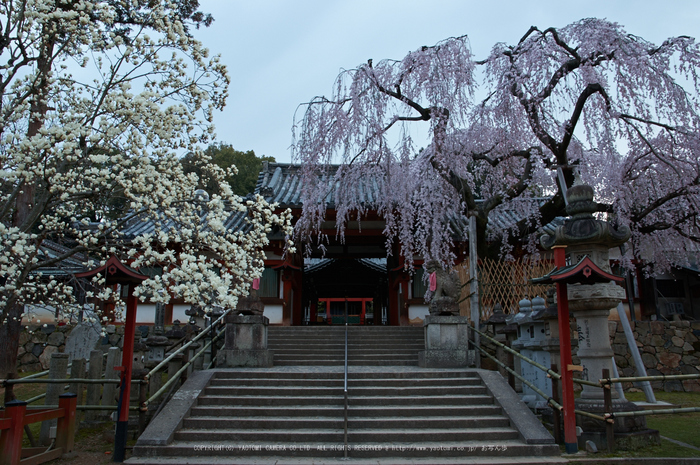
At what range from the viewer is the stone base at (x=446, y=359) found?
29.7 feet

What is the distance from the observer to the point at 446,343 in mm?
9172

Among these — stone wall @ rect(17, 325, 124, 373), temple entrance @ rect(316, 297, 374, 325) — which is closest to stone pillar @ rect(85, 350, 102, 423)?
stone wall @ rect(17, 325, 124, 373)

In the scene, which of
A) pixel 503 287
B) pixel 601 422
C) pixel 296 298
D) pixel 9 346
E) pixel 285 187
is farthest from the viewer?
pixel 285 187

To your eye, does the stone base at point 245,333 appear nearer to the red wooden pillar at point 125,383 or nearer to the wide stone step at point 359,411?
the wide stone step at point 359,411

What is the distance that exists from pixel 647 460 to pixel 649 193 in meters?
6.82

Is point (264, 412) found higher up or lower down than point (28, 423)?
lower down

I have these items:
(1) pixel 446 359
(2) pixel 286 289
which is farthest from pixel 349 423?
(2) pixel 286 289

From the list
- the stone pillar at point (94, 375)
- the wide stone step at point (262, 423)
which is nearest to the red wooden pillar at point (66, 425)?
the stone pillar at point (94, 375)

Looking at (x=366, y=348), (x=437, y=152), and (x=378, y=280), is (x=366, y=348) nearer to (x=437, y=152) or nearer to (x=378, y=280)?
(x=437, y=152)

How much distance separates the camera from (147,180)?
608cm

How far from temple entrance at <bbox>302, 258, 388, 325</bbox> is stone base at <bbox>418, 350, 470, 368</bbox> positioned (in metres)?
10.0

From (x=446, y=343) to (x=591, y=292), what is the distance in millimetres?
3265

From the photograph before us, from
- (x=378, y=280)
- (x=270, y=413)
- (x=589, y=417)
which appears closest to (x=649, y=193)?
(x=589, y=417)

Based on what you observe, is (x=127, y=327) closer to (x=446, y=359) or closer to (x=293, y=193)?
(x=446, y=359)
